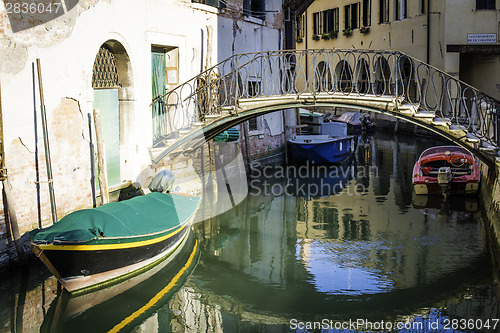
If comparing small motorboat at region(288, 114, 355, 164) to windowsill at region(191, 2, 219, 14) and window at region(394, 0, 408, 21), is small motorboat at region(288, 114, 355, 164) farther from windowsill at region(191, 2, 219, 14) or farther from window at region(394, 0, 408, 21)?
window at region(394, 0, 408, 21)

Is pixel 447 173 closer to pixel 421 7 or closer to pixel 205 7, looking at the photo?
pixel 205 7

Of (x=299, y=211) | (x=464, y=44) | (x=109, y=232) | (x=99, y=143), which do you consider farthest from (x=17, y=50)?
(x=464, y=44)

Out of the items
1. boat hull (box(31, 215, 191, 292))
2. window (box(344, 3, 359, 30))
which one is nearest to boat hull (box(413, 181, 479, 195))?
boat hull (box(31, 215, 191, 292))

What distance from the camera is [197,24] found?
1141cm

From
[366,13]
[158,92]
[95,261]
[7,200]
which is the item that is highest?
[366,13]

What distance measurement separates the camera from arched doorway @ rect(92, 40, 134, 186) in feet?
30.2

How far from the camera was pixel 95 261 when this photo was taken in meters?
6.91

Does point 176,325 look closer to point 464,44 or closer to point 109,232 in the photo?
point 109,232

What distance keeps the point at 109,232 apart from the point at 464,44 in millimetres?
13152

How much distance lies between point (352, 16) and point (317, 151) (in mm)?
9972

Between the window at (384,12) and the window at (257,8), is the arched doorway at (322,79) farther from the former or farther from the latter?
the window at (384,12)

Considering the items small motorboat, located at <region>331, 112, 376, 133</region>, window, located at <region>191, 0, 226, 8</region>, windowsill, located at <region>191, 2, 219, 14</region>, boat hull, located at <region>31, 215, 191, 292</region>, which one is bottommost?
boat hull, located at <region>31, 215, 191, 292</region>

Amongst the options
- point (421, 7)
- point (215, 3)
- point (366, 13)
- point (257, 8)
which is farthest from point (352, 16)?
point (215, 3)

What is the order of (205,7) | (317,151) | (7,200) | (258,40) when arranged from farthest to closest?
(317,151) → (258,40) → (205,7) → (7,200)
